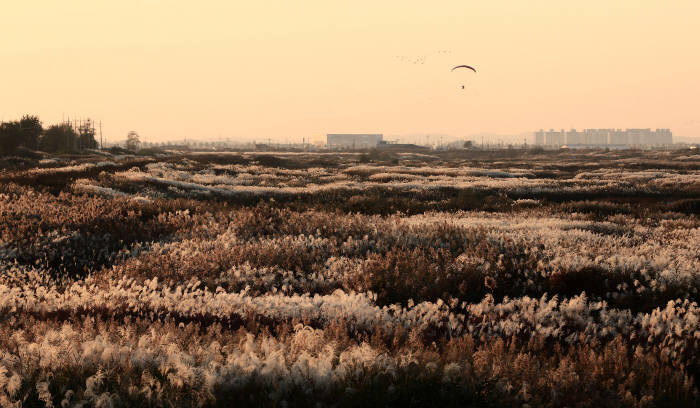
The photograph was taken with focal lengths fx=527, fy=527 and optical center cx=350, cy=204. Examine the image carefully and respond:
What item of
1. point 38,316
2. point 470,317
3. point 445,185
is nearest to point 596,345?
point 470,317

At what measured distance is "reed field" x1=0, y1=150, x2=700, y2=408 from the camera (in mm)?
4098

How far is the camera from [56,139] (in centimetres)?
10725

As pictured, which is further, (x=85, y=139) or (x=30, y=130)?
(x=85, y=139)

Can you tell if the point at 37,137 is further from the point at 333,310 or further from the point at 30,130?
the point at 333,310

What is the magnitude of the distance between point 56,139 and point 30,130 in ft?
56.6

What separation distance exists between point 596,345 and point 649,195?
2898 cm

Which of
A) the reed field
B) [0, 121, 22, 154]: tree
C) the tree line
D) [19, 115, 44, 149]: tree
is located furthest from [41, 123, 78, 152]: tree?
the reed field

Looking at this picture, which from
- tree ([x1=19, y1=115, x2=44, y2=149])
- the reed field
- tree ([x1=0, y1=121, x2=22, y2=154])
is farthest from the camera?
tree ([x1=19, y1=115, x2=44, y2=149])

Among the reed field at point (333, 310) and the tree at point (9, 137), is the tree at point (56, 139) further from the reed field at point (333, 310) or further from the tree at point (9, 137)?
the reed field at point (333, 310)

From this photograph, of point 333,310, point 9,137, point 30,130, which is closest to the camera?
point 333,310

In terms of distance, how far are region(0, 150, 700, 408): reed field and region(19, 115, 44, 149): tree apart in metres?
84.1

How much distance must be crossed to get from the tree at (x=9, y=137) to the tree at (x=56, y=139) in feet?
91.9

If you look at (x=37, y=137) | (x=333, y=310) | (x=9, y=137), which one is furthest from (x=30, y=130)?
(x=333, y=310)

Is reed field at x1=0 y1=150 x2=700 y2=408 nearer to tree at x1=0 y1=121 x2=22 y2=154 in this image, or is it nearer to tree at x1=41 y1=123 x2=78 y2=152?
tree at x1=0 y1=121 x2=22 y2=154
